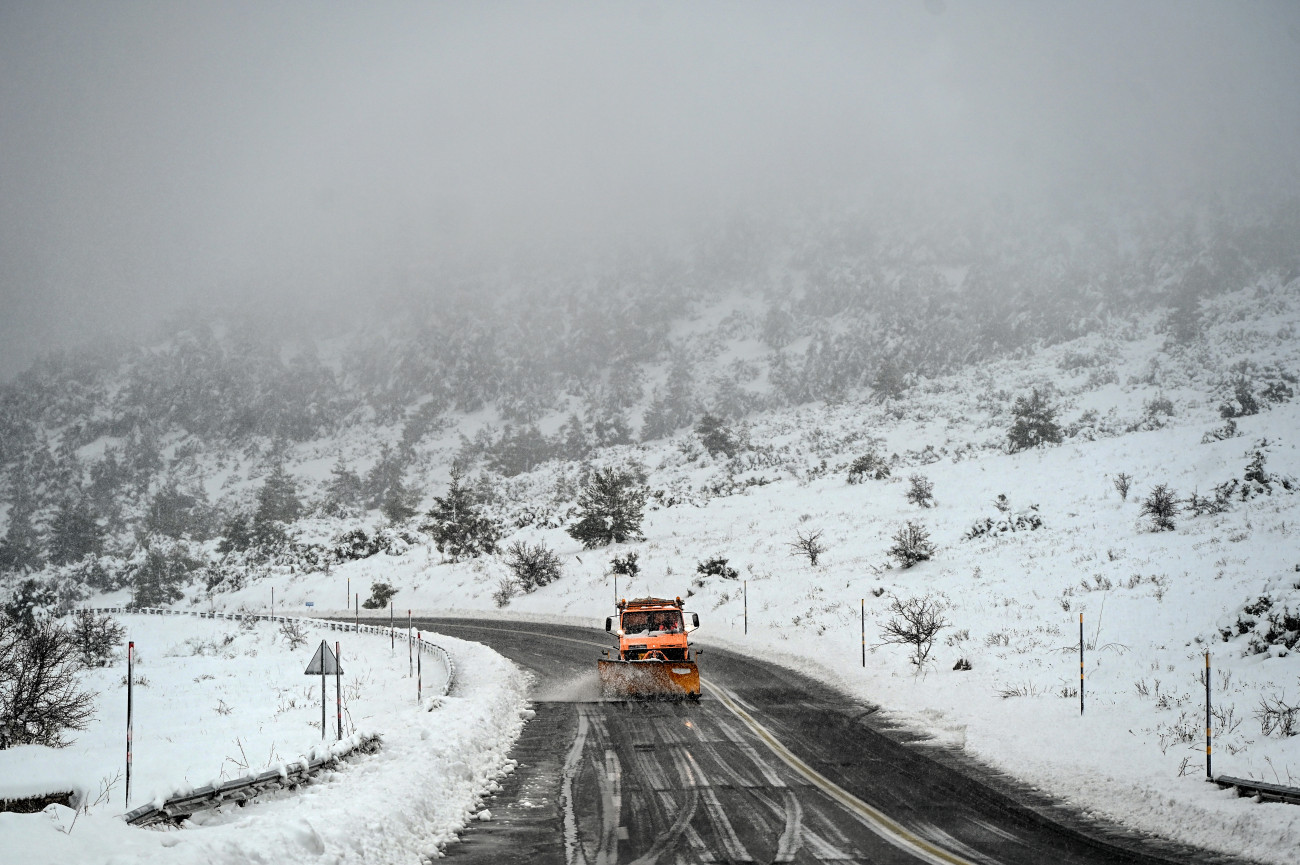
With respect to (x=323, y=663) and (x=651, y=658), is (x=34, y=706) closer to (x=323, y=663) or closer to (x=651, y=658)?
(x=323, y=663)

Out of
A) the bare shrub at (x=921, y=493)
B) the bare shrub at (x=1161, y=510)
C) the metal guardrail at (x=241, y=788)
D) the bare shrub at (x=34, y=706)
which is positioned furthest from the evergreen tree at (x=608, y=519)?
the metal guardrail at (x=241, y=788)

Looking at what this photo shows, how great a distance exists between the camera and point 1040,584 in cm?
2127

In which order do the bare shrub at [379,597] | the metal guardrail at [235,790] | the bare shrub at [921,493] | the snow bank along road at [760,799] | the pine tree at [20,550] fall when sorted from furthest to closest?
the pine tree at [20,550] < the bare shrub at [379,597] < the bare shrub at [921,493] < the snow bank along road at [760,799] < the metal guardrail at [235,790]

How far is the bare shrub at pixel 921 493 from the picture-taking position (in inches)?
1416

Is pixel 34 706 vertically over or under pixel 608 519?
under

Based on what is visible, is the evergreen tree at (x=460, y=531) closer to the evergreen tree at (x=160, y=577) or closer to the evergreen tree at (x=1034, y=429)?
the evergreen tree at (x=160, y=577)

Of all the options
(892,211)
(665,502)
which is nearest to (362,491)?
(665,502)

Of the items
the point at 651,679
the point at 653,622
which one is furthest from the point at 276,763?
the point at 653,622

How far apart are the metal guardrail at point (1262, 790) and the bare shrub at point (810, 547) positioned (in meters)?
21.9

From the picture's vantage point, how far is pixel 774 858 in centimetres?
739

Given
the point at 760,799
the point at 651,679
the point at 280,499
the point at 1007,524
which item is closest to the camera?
the point at 760,799

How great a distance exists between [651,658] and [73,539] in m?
85.2

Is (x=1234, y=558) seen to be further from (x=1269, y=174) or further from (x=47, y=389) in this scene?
(x=47, y=389)

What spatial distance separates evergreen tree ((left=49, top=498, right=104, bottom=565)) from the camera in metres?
78.8
